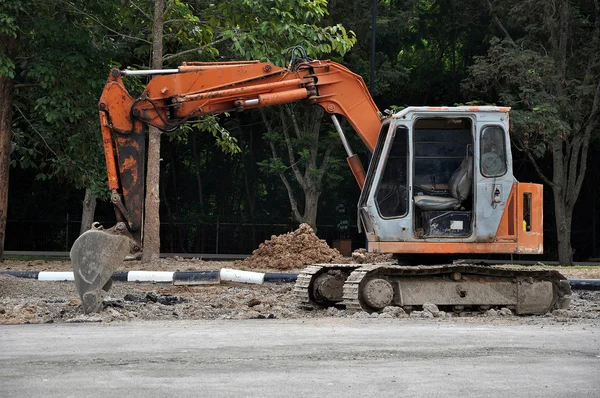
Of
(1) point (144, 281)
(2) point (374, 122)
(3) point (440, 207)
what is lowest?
(1) point (144, 281)

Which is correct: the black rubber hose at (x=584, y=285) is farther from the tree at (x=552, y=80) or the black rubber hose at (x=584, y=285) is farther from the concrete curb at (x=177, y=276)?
the tree at (x=552, y=80)

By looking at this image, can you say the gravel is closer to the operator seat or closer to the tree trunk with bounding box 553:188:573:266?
the operator seat

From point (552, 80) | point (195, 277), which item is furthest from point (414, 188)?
point (552, 80)

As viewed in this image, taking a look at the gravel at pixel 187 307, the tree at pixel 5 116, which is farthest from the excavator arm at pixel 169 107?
the tree at pixel 5 116

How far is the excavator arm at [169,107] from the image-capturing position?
12961 millimetres

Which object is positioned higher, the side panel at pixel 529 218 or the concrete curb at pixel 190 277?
the side panel at pixel 529 218

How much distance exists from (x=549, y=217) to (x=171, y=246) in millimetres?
12821

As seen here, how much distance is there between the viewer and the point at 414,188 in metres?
13.8

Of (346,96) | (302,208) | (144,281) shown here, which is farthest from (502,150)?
(302,208)

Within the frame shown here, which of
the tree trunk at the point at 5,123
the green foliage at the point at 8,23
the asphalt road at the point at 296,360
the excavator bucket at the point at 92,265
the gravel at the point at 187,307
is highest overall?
the green foliage at the point at 8,23

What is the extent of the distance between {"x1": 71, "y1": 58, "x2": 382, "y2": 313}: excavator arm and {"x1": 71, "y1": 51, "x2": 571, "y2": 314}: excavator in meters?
0.02

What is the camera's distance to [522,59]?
1129 inches

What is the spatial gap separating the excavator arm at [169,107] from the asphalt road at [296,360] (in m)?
1.46

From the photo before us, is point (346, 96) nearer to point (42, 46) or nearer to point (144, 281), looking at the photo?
point (144, 281)
